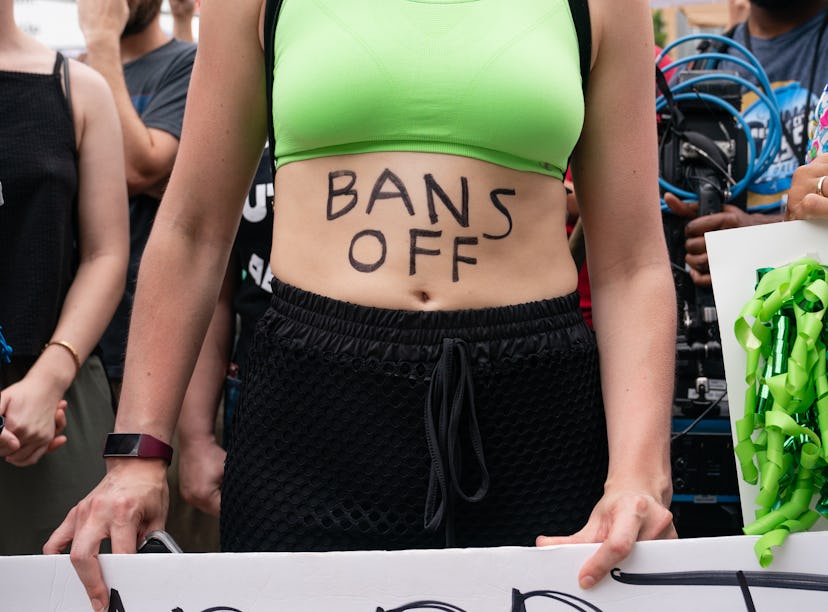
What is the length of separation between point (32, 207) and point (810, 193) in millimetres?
1389

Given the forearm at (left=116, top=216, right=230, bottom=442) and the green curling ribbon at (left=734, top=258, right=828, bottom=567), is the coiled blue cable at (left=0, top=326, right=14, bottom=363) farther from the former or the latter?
the green curling ribbon at (left=734, top=258, right=828, bottom=567)

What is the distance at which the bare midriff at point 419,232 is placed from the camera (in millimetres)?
1325

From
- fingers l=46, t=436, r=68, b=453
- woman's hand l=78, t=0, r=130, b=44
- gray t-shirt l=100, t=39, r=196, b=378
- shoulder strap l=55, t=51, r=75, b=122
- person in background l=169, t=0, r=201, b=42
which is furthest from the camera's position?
person in background l=169, t=0, r=201, b=42

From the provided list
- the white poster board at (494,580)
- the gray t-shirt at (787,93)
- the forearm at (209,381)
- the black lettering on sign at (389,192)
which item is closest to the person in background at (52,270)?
the forearm at (209,381)

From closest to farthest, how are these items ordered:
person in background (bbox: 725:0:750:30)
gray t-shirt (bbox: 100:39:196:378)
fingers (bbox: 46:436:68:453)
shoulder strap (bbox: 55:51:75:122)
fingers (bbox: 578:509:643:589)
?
fingers (bbox: 578:509:643:589), fingers (bbox: 46:436:68:453), shoulder strap (bbox: 55:51:75:122), gray t-shirt (bbox: 100:39:196:378), person in background (bbox: 725:0:750:30)

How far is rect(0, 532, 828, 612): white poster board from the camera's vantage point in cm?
119

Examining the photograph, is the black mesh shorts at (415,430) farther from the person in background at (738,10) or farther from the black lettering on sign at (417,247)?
the person in background at (738,10)

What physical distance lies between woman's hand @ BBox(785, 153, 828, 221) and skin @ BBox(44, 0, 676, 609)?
18cm

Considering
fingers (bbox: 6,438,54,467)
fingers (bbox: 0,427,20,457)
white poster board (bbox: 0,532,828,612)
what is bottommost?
white poster board (bbox: 0,532,828,612)

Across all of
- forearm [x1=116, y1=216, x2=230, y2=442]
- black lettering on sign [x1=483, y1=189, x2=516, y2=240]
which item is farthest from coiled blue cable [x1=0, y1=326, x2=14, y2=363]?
black lettering on sign [x1=483, y1=189, x2=516, y2=240]

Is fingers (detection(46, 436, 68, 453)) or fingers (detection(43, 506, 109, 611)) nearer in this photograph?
fingers (detection(43, 506, 109, 611))

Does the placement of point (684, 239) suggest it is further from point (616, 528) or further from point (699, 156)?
point (616, 528)

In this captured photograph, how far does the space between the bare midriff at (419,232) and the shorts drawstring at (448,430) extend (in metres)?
0.07

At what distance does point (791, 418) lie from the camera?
1.22 m
